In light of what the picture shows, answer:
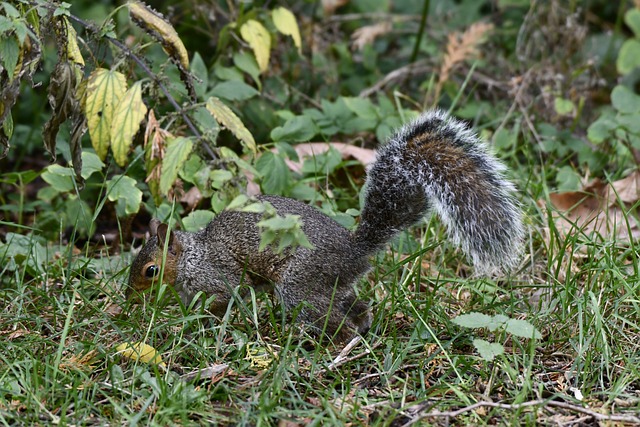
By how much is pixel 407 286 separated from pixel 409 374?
523mm

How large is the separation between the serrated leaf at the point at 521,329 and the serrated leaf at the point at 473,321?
0.07 meters

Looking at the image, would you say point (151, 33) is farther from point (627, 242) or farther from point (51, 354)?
point (627, 242)

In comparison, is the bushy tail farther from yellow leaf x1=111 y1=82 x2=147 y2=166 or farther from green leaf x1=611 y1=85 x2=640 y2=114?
green leaf x1=611 y1=85 x2=640 y2=114

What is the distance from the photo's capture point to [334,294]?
3127mm

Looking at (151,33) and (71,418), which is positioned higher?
(151,33)

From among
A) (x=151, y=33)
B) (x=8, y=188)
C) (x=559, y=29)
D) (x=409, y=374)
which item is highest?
(x=151, y=33)

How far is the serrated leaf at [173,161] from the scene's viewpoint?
3332 mm

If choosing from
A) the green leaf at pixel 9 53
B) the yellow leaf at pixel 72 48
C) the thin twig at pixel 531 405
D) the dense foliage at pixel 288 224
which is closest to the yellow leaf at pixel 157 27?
the dense foliage at pixel 288 224

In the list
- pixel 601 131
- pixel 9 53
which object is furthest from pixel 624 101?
pixel 9 53

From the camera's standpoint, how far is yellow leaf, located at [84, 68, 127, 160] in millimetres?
3268

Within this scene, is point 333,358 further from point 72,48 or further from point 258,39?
point 258,39

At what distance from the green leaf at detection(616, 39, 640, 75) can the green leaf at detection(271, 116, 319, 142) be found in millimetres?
2138

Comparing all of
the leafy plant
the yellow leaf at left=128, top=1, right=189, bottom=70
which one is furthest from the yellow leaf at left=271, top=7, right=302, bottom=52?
the leafy plant

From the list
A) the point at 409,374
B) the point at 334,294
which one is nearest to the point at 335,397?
the point at 409,374
